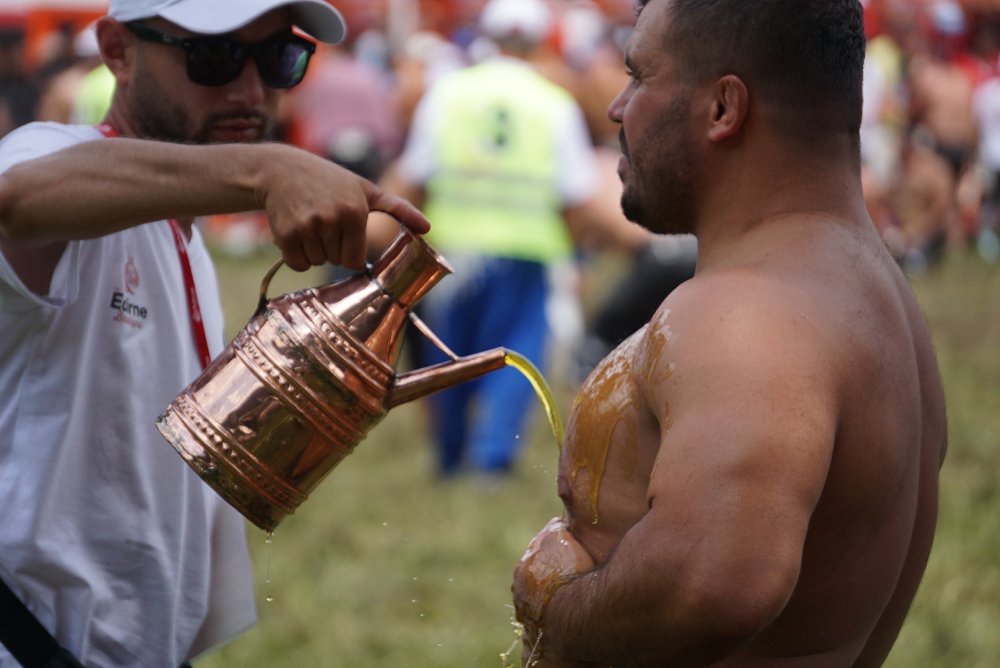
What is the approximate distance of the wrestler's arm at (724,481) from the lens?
1895 mm

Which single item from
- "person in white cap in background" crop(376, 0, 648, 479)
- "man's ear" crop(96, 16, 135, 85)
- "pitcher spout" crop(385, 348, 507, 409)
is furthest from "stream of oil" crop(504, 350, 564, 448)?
"person in white cap in background" crop(376, 0, 648, 479)

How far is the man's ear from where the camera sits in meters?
2.87

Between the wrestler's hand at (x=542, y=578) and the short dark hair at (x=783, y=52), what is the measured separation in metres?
0.73

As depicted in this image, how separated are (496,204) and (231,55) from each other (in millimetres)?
4577

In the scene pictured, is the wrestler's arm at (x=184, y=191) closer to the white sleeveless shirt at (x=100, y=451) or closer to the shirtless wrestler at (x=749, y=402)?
the white sleeveless shirt at (x=100, y=451)

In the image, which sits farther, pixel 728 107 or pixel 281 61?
pixel 281 61

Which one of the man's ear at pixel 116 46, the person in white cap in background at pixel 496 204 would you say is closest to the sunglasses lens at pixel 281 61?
the man's ear at pixel 116 46

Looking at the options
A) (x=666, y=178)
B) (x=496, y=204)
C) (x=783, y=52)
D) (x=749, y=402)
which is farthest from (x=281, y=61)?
(x=496, y=204)

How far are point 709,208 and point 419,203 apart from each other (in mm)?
5355

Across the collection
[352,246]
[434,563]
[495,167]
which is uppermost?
[352,246]

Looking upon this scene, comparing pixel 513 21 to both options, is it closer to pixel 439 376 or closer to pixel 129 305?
pixel 129 305

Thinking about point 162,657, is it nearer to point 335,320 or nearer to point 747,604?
point 335,320

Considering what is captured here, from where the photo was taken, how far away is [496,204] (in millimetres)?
7359

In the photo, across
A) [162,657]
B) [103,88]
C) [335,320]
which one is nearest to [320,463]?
[335,320]
